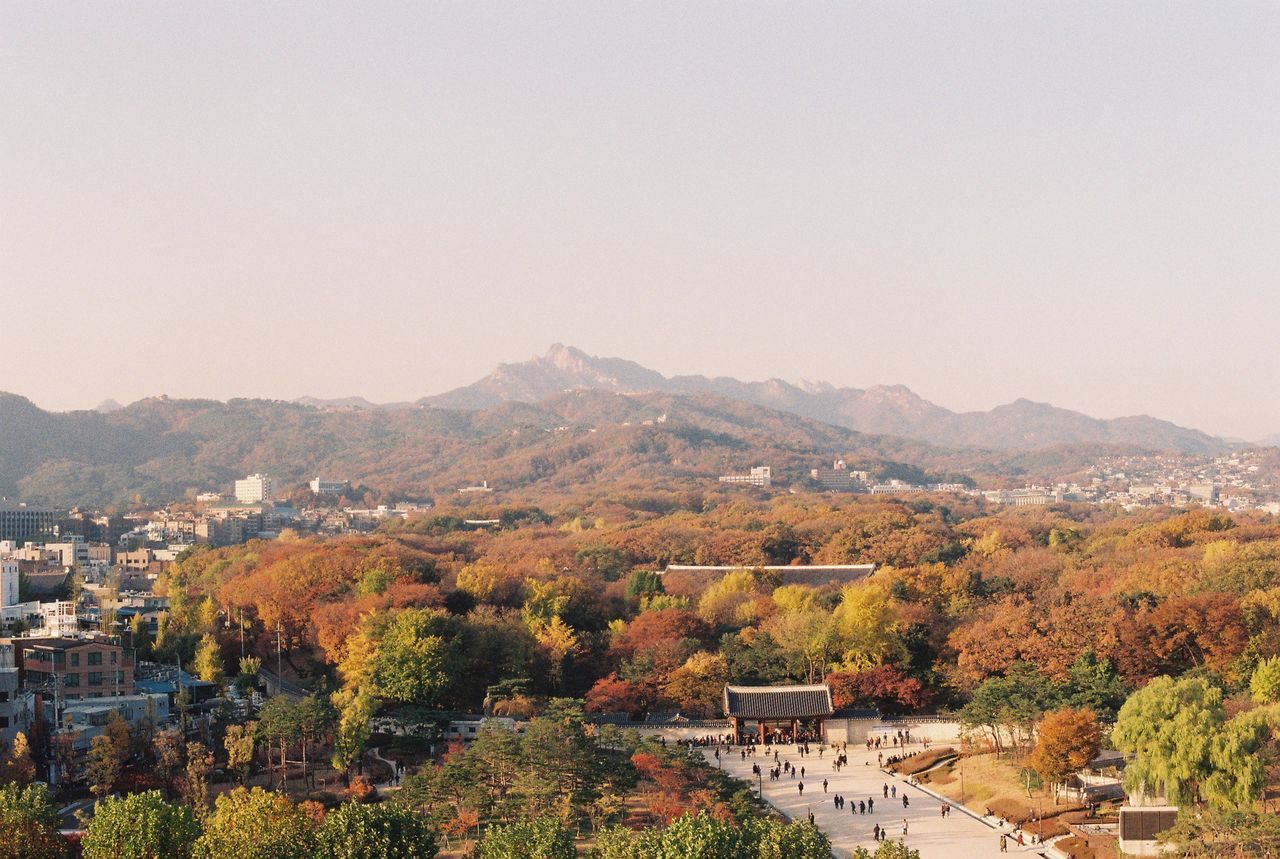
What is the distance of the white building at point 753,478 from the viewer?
139 meters

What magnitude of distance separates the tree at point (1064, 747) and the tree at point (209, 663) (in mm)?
19377

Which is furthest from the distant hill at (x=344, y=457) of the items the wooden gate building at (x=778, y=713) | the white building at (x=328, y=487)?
the wooden gate building at (x=778, y=713)

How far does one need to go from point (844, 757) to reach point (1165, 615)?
987 cm

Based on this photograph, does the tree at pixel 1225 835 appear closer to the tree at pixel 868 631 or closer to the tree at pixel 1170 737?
the tree at pixel 1170 737

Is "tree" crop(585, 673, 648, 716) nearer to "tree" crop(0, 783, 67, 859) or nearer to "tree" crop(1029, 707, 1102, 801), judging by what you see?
"tree" crop(1029, 707, 1102, 801)

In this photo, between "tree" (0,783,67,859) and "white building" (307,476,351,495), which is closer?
"tree" (0,783,67,859)

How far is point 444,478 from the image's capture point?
16000 cm

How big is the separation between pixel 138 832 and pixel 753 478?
12036 centimetres

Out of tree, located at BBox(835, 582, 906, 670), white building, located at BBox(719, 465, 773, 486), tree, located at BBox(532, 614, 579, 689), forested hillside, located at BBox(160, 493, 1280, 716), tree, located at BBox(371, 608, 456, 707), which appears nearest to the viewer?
tree, located at BBox(371, 608, 456, 707)

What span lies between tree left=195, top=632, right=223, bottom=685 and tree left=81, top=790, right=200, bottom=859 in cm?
1457

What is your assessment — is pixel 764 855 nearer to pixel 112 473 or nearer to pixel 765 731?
pixel 765 731

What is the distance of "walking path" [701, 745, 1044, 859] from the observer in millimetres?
28406

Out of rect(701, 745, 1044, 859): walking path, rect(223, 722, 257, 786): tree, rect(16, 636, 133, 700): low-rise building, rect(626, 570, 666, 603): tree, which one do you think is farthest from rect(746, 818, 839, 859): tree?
rect(626, 570, 666, 603): tree

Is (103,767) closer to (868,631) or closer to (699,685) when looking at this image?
(699,685)
